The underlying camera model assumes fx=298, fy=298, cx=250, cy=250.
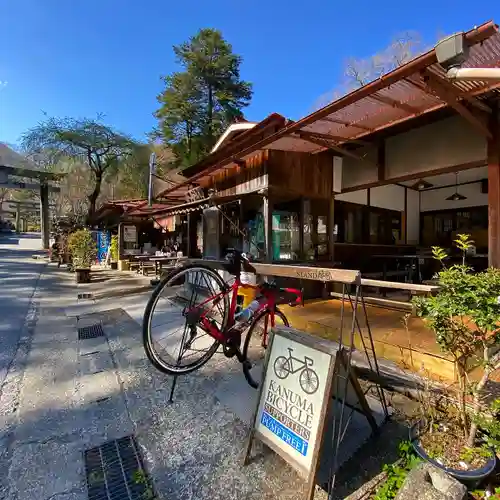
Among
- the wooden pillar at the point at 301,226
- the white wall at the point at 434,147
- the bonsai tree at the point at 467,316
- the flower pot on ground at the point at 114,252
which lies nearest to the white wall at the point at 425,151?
the white wall at the point at 434,147

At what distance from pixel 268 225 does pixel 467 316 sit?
Result: 373cm

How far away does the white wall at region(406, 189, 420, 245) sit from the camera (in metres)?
8.87

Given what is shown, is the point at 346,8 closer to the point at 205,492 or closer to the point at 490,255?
the point at 490,255

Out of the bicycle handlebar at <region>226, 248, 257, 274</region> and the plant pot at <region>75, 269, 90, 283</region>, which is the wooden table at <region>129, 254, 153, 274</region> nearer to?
the plant pot at <region>75, 269, 90, 283</region>

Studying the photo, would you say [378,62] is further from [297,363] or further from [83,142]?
[297,363]

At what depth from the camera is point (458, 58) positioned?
6.57 feet

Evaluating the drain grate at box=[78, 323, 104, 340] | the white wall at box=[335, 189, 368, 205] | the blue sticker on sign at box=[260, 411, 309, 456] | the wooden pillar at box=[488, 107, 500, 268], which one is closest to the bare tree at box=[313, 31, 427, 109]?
the white wall at box=[335, 189, 368, 205]

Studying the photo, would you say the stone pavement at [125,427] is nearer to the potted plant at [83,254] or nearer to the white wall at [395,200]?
the white wall at [395,200]

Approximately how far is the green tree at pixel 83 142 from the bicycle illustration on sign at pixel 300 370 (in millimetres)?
18336

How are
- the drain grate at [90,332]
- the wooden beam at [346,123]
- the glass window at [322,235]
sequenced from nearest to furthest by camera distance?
the wooden beam at [346,123] → the drain grate at [90,332] → the glass window at [322,235]

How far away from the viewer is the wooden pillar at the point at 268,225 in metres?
5.20

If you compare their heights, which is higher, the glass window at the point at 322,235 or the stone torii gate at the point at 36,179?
the stone torii gate at the point at 36,179

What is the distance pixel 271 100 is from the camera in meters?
21.7

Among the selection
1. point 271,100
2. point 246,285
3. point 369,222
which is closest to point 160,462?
point 246,285
